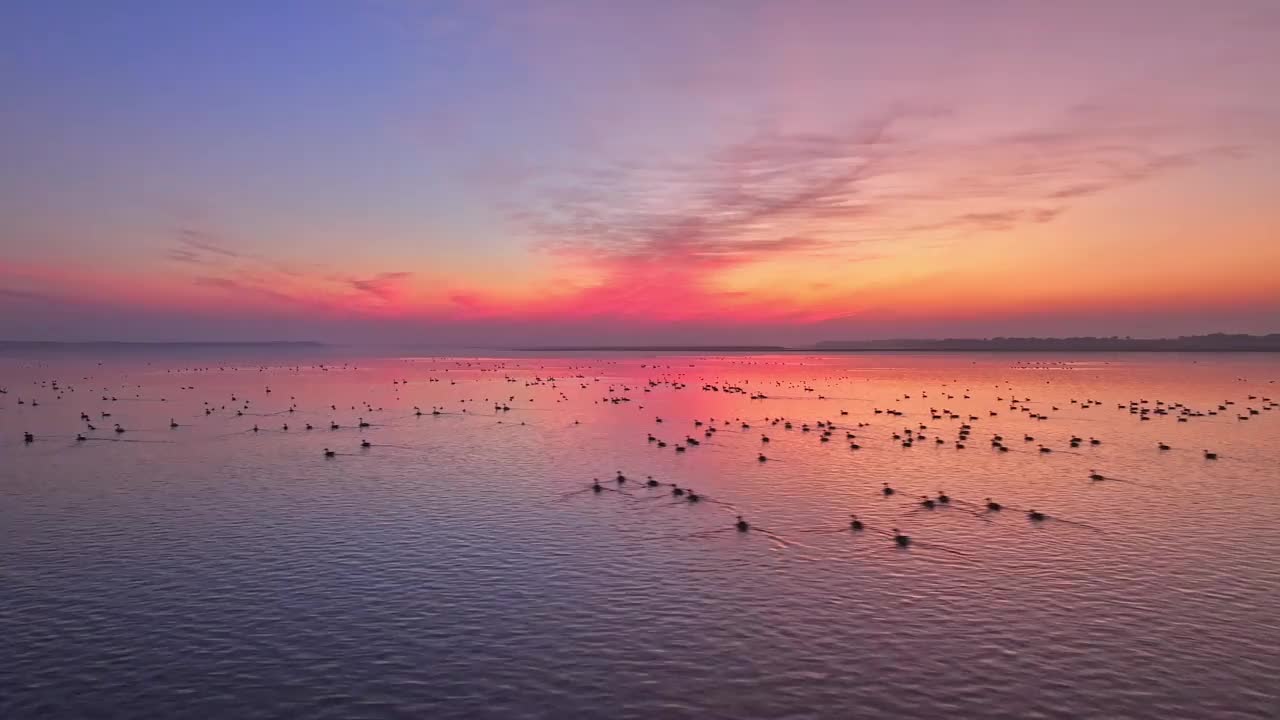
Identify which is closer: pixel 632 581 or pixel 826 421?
pixel 632 581

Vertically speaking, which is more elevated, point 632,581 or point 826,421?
point 826,421

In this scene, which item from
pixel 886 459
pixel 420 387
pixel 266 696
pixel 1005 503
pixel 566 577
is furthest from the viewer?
Answer: pixel 420 387

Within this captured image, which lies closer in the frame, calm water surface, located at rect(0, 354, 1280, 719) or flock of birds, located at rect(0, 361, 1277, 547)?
calm water surface, located at rect(0, 354, 1280, 719)

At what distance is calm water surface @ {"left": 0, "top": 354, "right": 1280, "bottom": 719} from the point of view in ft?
57.2

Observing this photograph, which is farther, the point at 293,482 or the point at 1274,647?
the point at 293,482

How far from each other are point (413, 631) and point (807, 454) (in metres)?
36.2

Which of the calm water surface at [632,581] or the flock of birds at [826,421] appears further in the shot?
the flock of birds at [826,421]

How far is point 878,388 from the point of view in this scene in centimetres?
12200

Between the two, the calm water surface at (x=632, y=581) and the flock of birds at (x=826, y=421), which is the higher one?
the flock of birds at (x=826, y=421)

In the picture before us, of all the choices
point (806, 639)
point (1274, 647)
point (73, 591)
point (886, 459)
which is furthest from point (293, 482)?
point (1274, 647)

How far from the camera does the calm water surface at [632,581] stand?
686 inches

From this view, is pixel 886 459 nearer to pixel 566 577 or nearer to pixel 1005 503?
pixel 1005 503

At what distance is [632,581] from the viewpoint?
2512 cm

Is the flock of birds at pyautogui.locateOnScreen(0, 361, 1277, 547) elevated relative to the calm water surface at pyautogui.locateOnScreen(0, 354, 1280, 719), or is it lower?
elevated
